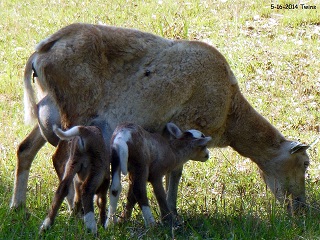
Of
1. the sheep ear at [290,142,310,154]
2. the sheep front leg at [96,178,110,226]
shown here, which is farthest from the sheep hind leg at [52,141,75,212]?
the sheep ear at [290,142,310,154]

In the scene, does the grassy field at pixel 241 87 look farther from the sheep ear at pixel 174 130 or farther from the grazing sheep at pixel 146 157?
the sheep ear at pixel 174 130

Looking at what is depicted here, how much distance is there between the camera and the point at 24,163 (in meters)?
7.38

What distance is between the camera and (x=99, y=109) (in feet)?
22.7

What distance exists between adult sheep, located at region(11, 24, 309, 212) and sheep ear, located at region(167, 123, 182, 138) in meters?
0.10

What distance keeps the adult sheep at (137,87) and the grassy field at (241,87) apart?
0.41 meters

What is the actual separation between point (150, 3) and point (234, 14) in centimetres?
149

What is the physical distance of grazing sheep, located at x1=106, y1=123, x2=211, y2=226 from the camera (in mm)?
6289

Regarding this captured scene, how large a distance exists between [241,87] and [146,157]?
172 inches

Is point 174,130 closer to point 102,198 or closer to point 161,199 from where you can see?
point 161,199

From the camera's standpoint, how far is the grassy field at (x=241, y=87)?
6410mm

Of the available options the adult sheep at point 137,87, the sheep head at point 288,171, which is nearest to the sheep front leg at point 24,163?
the adult sheep at point 137,87

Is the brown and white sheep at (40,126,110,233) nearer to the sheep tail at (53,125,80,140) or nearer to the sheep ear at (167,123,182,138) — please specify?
the sheep tail at (53,125,80,140)
